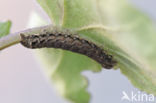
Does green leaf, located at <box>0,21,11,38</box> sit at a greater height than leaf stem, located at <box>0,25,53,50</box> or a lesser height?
greater

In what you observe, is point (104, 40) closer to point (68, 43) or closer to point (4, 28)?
point (68, 43)

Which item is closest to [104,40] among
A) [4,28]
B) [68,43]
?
[68,43]

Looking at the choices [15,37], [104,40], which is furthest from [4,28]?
[104,40]

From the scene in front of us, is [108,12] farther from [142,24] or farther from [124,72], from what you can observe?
[124,72]

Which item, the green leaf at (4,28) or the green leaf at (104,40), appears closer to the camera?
the green leaf at (104,40)

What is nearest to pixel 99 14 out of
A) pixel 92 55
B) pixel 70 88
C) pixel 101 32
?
pixel 101 32
